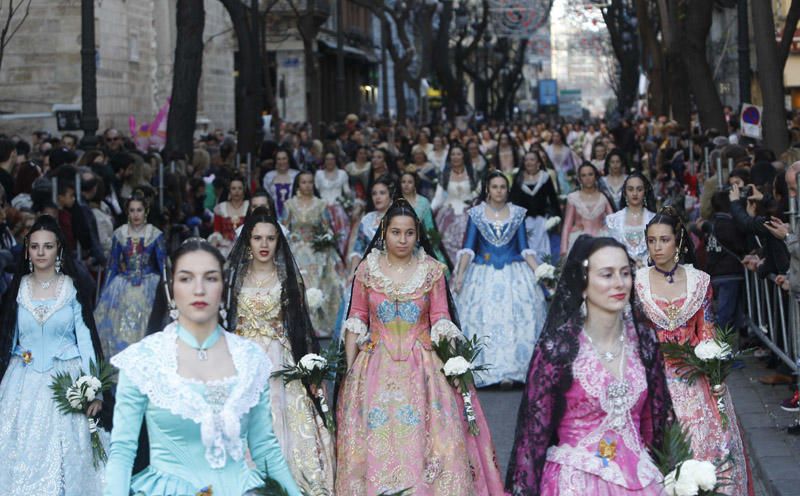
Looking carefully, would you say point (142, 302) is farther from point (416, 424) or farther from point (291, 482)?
point (291, 482)

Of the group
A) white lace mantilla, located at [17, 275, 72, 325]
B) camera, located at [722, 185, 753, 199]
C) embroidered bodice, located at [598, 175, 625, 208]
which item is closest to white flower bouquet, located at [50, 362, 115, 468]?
white lace mantilla, located at [17, 275, 72, 325]

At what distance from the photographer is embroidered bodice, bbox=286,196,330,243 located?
694 inches

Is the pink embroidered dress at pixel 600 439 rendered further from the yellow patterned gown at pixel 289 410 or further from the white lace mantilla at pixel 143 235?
the white lace mantilla at pixel 143 235

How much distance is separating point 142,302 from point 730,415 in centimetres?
729

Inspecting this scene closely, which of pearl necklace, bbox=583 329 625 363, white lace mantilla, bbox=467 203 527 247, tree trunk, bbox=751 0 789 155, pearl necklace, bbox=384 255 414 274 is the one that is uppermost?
tree trunk, bbox=751 0 789 155

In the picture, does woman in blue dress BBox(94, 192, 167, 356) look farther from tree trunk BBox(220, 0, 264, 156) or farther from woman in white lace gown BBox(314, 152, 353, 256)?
tree trunk BBox(220, 0, 264, 156)

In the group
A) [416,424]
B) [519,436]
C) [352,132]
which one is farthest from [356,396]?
[352,132]

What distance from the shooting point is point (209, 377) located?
18.7 ft

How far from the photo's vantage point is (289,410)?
9.21m

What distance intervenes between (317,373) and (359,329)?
1.34 feet

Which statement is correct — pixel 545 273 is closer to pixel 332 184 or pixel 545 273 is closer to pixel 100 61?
pixel 332 184

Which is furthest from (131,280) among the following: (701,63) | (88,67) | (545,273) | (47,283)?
(701,63)

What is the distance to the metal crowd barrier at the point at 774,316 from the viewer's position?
37.5 ft

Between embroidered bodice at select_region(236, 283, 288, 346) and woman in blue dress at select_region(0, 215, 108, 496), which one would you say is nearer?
woman in blue dress at select_region(0, 215, 108, 496)
